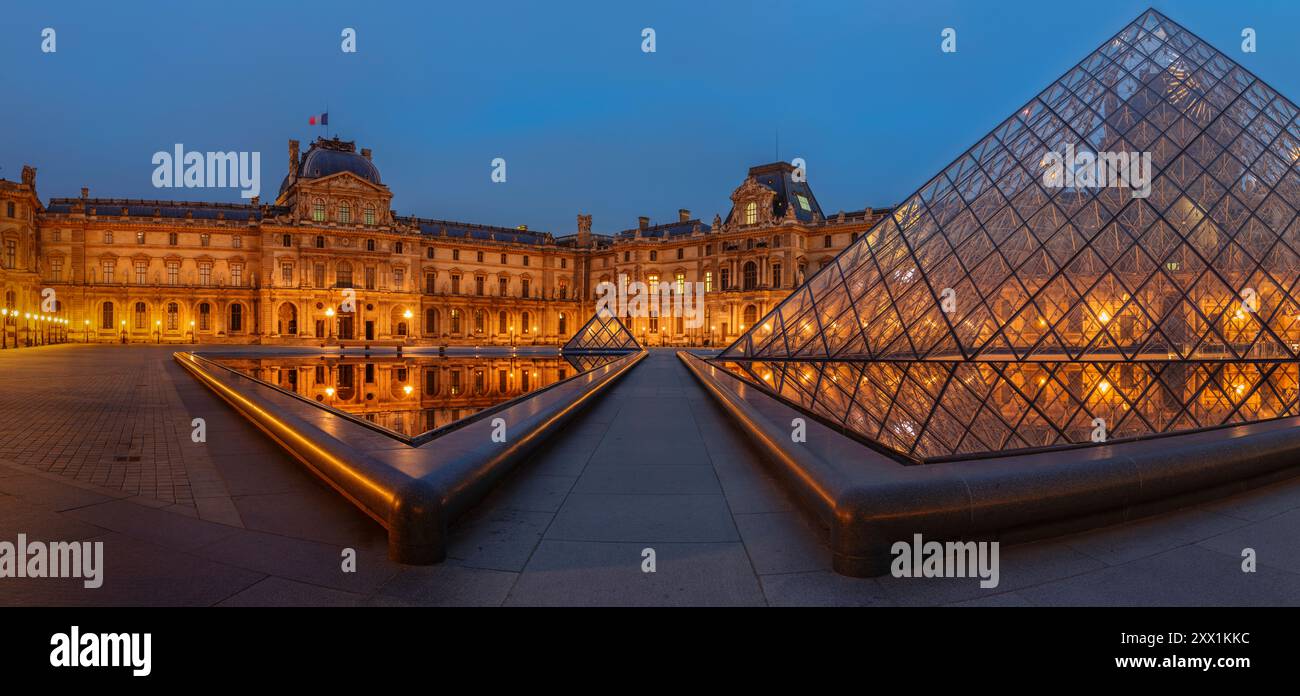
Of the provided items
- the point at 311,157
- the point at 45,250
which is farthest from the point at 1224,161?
the point at 45,250

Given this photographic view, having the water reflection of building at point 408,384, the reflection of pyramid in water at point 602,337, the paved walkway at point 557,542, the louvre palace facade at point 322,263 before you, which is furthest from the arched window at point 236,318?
the paved walkway at point 557,542

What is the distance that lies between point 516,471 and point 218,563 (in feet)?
8.08

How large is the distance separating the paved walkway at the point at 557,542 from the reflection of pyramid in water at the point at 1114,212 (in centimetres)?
891

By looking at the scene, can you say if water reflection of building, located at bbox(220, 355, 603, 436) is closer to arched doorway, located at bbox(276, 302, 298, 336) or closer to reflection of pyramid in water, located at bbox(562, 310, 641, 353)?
reflection of pyramid in water, located at bbox(562, 310, 641, 353)

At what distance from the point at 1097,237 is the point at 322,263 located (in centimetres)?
5360

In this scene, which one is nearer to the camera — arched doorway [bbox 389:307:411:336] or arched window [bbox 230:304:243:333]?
arched window [bbox 230:304:243:333]

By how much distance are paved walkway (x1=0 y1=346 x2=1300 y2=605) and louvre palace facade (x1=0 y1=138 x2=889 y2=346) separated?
48.1 meters

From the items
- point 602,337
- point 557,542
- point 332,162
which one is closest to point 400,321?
point 332,162

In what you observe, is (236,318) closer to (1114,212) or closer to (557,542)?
(1114,212)

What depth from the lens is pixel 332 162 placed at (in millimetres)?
55625

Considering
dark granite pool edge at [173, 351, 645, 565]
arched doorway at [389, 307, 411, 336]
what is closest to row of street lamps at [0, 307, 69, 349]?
arched doorway at [389, 307, 411, 336]

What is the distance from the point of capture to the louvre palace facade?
2016 inches
